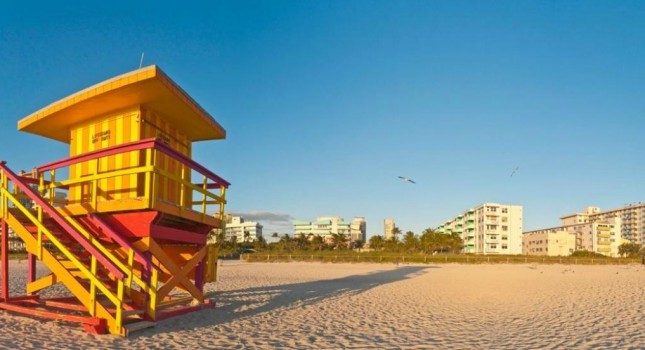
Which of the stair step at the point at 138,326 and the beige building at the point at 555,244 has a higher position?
the stair step at the point at 138,326

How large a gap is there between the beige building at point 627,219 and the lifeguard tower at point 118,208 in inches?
7147

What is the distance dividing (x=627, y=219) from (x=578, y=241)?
173 ft

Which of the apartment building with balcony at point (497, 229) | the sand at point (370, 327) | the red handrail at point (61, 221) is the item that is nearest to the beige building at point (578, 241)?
the apartment building with balcony at point (497, 229)

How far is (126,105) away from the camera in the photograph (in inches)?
329

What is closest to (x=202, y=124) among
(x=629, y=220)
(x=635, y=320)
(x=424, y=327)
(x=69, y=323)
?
(x=69, y=323)

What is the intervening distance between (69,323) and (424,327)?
244 inches

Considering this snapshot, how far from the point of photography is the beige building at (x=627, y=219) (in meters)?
165

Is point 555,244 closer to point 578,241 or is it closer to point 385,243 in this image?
point 578,241

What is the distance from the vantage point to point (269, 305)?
1137 centimetres

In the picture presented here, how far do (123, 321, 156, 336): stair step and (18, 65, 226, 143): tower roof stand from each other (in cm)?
379

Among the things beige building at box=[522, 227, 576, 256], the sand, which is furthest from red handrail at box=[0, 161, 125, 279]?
beige building at box=[522, 227, 576, 256]

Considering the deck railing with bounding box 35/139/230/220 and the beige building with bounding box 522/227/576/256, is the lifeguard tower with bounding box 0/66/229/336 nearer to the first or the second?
the deck railing with bounding box 35/139/230/220

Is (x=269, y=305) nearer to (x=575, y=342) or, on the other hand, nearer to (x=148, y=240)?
(x=148, y=240)

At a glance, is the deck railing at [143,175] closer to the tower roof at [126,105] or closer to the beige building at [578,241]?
the tower roof at [126,105]
